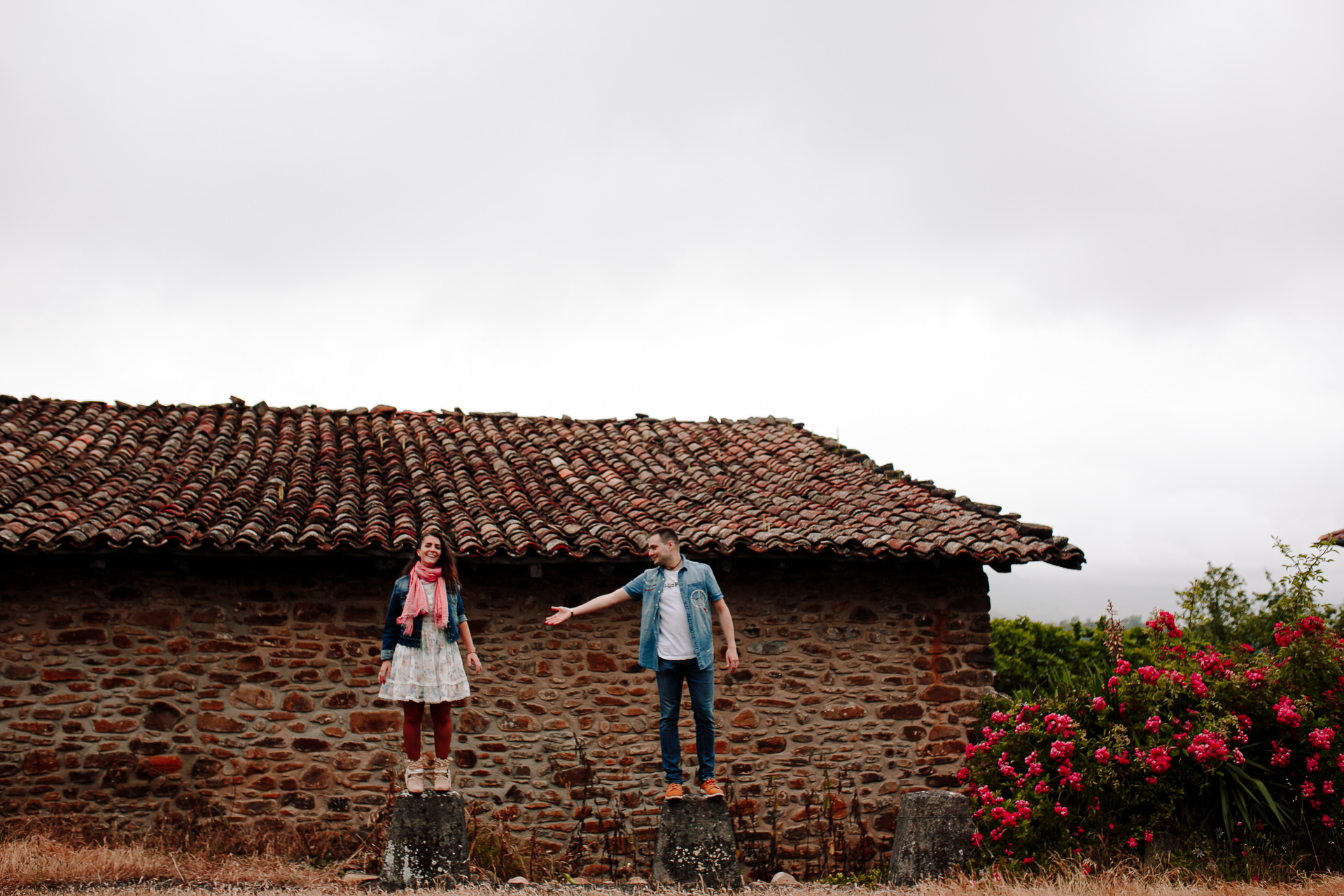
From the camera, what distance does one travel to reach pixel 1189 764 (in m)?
7.43

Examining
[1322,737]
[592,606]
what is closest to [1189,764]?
[1322,737]

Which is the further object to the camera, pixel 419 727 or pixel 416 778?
pixel 419 727

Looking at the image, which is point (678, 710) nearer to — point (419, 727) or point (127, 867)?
point (419, 727)

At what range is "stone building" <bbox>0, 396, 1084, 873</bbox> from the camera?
816 centimetres

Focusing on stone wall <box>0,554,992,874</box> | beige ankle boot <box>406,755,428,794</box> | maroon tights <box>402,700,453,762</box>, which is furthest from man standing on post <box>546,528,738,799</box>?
stone wall <box>0,554,992,874</box>

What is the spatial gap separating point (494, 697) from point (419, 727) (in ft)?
8.70

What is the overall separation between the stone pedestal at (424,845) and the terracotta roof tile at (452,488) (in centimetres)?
264

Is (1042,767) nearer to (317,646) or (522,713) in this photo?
(522,713)

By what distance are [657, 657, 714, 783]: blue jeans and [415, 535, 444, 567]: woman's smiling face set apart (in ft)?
5.26

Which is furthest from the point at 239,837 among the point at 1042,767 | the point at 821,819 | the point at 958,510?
the point at 958,510

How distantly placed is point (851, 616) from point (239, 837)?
5904mm

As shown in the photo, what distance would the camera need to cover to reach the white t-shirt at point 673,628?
6051 mm

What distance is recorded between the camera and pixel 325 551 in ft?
26.7

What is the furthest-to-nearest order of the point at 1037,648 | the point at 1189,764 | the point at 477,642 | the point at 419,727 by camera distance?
the point at 1037,648 → the point at 477,642 → the point at 1189,764 → the point at 419,727
